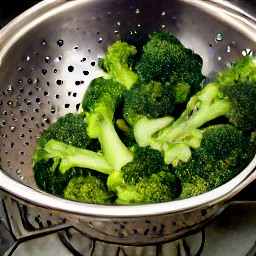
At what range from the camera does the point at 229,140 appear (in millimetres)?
993

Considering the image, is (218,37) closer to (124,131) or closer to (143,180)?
(124,131)

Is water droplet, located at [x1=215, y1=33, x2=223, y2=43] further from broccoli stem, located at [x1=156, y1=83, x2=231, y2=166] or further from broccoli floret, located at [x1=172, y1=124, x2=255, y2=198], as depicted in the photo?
broccoli floret, located at [x1=172, y1=124, x2=255, y2=198]

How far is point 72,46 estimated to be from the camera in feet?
3.94

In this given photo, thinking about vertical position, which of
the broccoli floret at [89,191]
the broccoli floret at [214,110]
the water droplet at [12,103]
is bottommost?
the broccoli floret at [89,191]

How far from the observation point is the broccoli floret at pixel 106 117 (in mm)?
1025

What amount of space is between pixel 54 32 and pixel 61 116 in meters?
0.19

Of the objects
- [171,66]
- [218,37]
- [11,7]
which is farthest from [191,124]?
[11,7]

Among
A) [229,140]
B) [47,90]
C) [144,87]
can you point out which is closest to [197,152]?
[229,140]

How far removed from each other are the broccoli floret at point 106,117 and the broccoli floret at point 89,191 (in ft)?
0.15

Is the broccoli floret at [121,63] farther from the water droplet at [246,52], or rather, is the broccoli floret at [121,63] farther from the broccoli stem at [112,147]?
the water droplet at [246,52]

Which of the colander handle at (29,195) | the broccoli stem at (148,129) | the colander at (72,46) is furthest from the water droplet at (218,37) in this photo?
the colander handle at (29,195)

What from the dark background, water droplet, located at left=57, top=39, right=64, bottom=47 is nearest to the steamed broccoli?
water droplet, located at left=57, top=39, right=64, bottom=47

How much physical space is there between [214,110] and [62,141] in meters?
0.31

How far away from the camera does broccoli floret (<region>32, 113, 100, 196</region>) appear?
1053 millimetres
